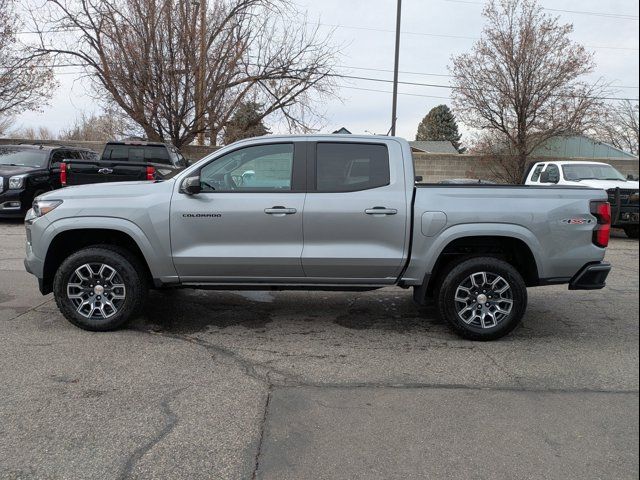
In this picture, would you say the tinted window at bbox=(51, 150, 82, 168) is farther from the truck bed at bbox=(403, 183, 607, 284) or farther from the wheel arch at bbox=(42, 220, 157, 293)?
the truck bed at bbox=(403, 183, 607, 284)

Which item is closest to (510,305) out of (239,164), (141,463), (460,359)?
(460,359)

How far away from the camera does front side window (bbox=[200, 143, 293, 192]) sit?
5.00 m

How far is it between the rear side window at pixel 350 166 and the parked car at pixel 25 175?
9997mm

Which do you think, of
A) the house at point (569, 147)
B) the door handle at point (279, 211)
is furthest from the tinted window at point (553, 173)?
the door handle at point (279, 211)

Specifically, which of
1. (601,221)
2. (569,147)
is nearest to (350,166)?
(601,221)

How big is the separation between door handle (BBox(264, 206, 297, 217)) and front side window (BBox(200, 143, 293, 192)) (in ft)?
0.75

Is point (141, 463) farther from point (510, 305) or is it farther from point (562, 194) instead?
point (562, 194)

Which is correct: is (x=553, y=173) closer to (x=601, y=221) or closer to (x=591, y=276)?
(x=601, y=221)

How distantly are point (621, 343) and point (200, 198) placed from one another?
422 centimetres

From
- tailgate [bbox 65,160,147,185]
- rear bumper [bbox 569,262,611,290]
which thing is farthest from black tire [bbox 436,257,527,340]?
tailgate [bbox 65,160,147,185]

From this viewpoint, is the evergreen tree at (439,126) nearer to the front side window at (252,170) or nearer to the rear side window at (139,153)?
the rear side window at (139,153)

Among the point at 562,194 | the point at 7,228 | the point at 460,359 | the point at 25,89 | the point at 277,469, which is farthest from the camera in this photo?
the point at 25,89

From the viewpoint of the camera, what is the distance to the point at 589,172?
1350 cm

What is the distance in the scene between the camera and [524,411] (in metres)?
3.55
